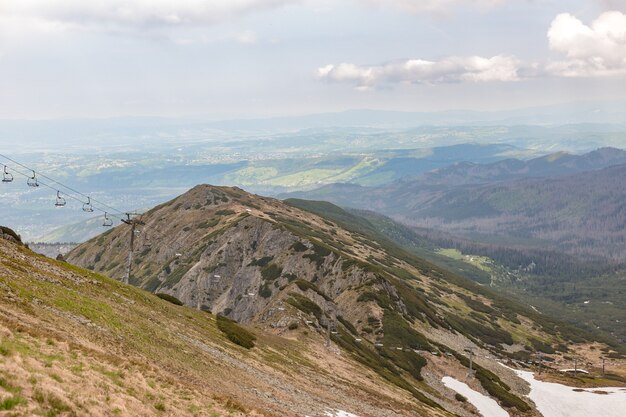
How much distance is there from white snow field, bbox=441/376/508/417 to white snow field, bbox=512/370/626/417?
711 inches

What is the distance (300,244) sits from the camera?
190m

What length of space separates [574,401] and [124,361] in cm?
13495

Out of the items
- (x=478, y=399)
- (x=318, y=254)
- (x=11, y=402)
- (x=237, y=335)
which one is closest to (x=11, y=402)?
(x=11, y=402)

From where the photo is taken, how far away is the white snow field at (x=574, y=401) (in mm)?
126438

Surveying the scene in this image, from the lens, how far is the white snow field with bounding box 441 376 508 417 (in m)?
107

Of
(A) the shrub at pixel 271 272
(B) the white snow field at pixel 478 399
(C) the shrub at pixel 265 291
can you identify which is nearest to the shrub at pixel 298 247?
(A) the shrub at pixel 271 272

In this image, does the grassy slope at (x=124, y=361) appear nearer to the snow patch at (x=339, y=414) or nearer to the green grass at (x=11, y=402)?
the green grass at (x=11, y=402)

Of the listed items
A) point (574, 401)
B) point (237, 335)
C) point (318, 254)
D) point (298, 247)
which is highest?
point (237, 335)

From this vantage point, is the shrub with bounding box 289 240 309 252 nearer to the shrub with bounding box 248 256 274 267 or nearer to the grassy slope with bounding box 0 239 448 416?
the shrub with bounding box 248 256 274 267

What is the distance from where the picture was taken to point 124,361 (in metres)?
35.2

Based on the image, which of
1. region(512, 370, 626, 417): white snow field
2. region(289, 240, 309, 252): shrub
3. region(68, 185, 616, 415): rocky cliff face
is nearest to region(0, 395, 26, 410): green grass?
region(68, 185, 616, 415): rocky cliff face

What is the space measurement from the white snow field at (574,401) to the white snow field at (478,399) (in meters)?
18.0

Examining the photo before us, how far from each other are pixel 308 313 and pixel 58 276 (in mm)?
65047

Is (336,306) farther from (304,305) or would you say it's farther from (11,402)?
(11,402)
